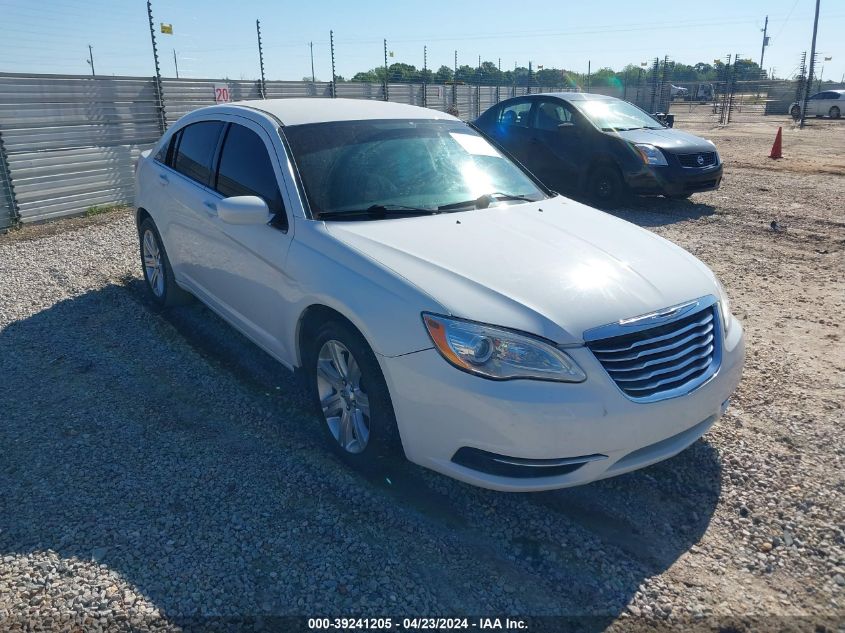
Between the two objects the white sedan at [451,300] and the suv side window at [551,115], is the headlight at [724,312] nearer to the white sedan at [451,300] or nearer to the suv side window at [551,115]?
the white sedan at [451,300]

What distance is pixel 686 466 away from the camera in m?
3.45

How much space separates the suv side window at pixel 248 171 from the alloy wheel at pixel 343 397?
81 cm

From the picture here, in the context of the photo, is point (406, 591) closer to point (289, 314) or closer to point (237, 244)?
point (289, 314)

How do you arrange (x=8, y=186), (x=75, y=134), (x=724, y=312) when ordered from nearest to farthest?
1. (x=724, y=312)
2. (x=8, y=186)
3. (x=75, y=134)

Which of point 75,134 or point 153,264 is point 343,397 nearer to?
point 153,264


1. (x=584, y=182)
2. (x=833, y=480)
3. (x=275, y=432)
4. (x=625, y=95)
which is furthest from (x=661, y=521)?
(x=625, y=95)

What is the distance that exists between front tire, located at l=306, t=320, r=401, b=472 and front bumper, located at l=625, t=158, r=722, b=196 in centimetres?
741

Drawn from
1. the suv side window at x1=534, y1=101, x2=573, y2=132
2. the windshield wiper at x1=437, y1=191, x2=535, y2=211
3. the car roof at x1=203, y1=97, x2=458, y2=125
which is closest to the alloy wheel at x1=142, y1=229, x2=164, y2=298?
the car roof at x1=203, y1=97, x2=458, y2=125

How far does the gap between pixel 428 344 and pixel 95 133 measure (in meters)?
10.7

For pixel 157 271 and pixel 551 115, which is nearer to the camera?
pixel 157 271

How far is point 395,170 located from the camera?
3.97 metres

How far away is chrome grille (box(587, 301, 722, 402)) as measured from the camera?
2746mm

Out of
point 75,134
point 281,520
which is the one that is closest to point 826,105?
point 75,134

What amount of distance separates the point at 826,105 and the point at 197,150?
35800mm
